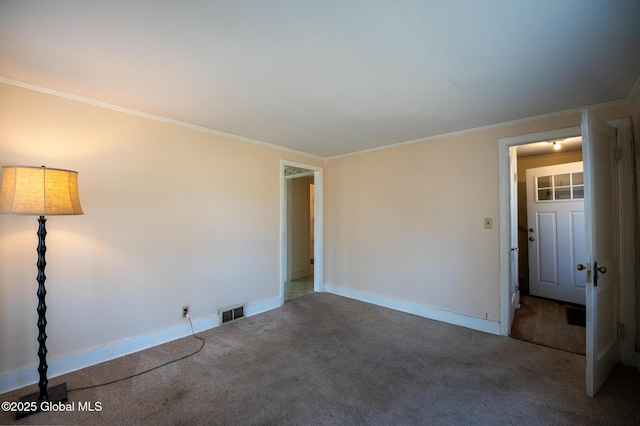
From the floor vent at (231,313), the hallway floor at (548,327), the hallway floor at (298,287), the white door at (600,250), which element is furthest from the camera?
the hallway floor at (298,287)

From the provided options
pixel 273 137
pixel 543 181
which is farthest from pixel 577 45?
pixel 543 181

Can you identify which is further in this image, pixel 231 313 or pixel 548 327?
pixel 231 313

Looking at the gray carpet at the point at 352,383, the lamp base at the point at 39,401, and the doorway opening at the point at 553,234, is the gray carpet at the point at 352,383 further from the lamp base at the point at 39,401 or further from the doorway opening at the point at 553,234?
the doorway opening at the point at 553,234

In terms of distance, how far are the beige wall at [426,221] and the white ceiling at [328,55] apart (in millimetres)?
684

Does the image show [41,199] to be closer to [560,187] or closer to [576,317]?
[576,317]

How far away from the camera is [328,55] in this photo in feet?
5.67

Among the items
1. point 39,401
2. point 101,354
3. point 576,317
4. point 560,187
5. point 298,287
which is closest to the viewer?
point 39,401

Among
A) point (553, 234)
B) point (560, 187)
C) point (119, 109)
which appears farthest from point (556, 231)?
point (119, 109)

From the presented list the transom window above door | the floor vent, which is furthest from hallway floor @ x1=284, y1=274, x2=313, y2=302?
the transom window above door

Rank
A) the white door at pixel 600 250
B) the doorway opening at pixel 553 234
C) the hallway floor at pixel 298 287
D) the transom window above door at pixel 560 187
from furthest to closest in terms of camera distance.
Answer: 1. the hallway floor at pixel 298 287
2. the transom window above door at pixel 560 187
3. the doorway opening at pixel 553 234
4. the white door at pixel 600 250

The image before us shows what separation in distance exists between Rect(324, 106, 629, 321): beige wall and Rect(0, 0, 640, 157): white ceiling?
0.68 m

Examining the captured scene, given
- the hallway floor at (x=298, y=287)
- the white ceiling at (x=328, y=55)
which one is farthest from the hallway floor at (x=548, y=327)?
the hallway floor at (x=298, y=287)

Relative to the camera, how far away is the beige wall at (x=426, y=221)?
3.08 metres

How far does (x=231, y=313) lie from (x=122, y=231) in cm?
152
